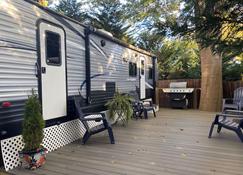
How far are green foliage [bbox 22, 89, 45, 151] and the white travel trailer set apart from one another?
32 centimetres

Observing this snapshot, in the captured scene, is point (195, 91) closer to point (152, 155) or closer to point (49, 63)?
point (152, 155)

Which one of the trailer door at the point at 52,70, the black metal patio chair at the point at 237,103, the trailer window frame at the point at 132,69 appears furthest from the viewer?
the trailer window frame at the point at 132,69

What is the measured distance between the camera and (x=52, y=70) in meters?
4.64

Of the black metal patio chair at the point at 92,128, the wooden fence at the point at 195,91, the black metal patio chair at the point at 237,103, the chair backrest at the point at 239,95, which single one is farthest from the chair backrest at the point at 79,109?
the wooden fence at the point at 195,91

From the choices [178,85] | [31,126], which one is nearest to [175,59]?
[178,85]

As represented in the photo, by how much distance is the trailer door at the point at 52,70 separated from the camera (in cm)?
445

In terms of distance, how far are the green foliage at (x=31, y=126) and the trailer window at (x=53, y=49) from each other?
1178mm

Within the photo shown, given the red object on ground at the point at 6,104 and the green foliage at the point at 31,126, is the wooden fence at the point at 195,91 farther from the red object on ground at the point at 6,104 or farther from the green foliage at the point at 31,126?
the red object on ground at the point at 6,104

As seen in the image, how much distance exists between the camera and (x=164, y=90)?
1129cm

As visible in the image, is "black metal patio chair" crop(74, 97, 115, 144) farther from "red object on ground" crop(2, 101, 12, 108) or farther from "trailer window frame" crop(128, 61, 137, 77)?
"trailer window frame" crop(128, 61, 137, 77)

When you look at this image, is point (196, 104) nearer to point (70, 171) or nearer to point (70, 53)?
point (70, 53)

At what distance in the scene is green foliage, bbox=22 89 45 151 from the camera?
3576 millimetres

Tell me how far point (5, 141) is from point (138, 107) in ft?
16.4

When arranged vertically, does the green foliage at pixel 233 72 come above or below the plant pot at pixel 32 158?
above
